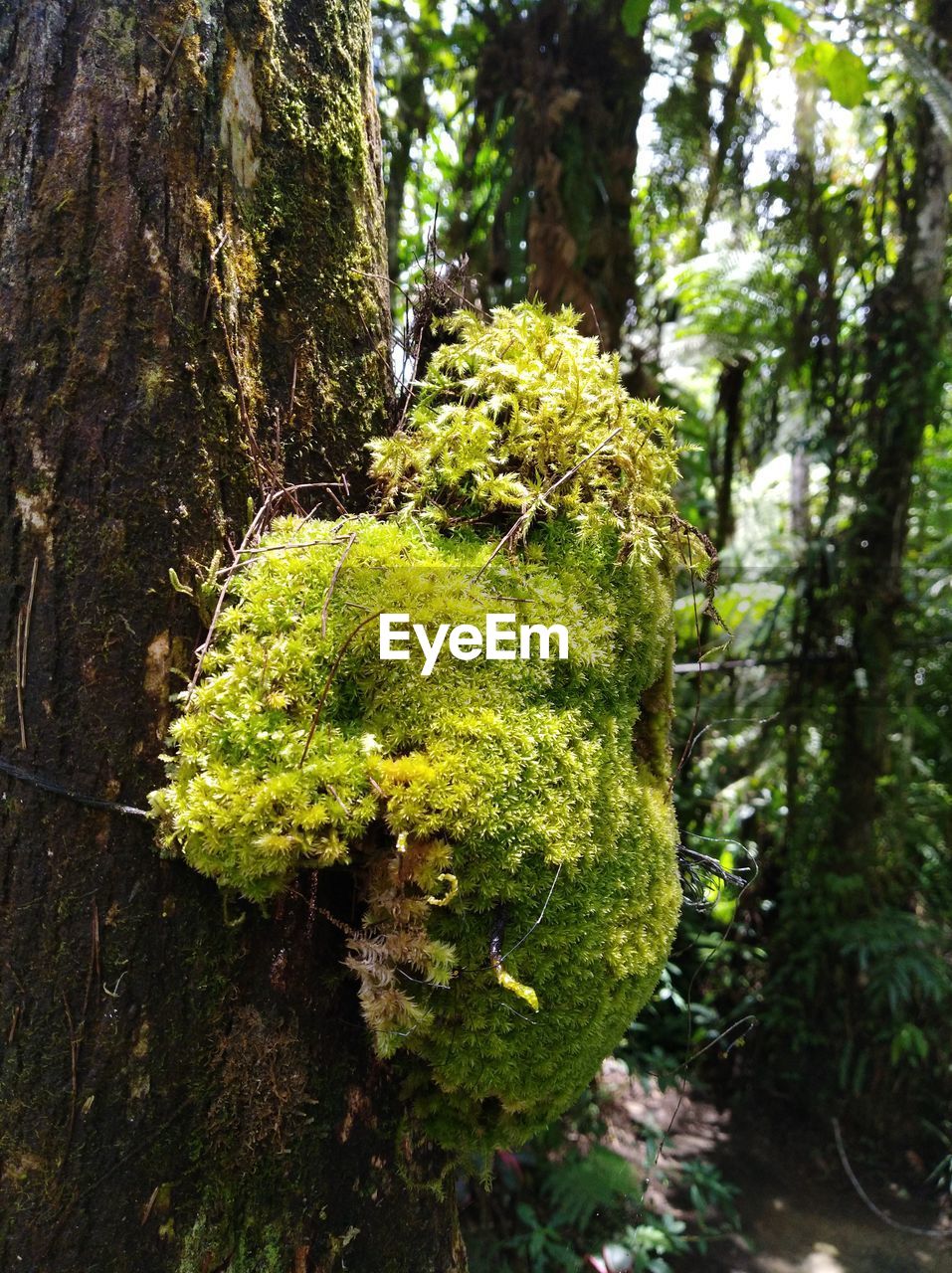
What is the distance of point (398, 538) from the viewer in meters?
1.25

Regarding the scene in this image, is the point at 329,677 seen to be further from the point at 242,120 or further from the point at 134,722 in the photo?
the point at 242,120

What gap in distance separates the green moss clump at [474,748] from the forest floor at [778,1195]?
9.11 feet

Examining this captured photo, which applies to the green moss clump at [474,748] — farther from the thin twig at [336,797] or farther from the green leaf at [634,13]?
the green leaf at [634,13]

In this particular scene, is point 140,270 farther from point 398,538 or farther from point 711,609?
point 711,609

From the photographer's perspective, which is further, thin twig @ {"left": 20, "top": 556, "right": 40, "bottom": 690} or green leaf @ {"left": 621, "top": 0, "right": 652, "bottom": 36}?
green leaf @ {"left": 621, "top": 0, "right": 652, "bottom": 36}

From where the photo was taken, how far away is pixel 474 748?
1.07m

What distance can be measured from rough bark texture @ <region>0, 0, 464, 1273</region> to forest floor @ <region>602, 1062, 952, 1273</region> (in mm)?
2801

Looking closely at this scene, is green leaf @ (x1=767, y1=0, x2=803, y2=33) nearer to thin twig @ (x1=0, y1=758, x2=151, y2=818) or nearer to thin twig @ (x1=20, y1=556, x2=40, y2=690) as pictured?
thin twig @ (x1=20, y1=556, x2=40, y2=690)

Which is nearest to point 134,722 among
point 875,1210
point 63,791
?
point 63,791

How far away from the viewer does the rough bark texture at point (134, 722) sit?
1.06 m

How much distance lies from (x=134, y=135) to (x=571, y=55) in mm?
3305

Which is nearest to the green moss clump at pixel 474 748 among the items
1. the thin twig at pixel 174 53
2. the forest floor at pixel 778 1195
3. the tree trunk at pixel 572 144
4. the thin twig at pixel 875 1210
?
the thin twig at pixel 174 53

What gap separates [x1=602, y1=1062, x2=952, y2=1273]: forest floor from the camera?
3.39 m

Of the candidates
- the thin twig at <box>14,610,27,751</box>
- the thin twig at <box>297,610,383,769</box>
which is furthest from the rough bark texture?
the thin twig at <box>297,610,383,769</box>
